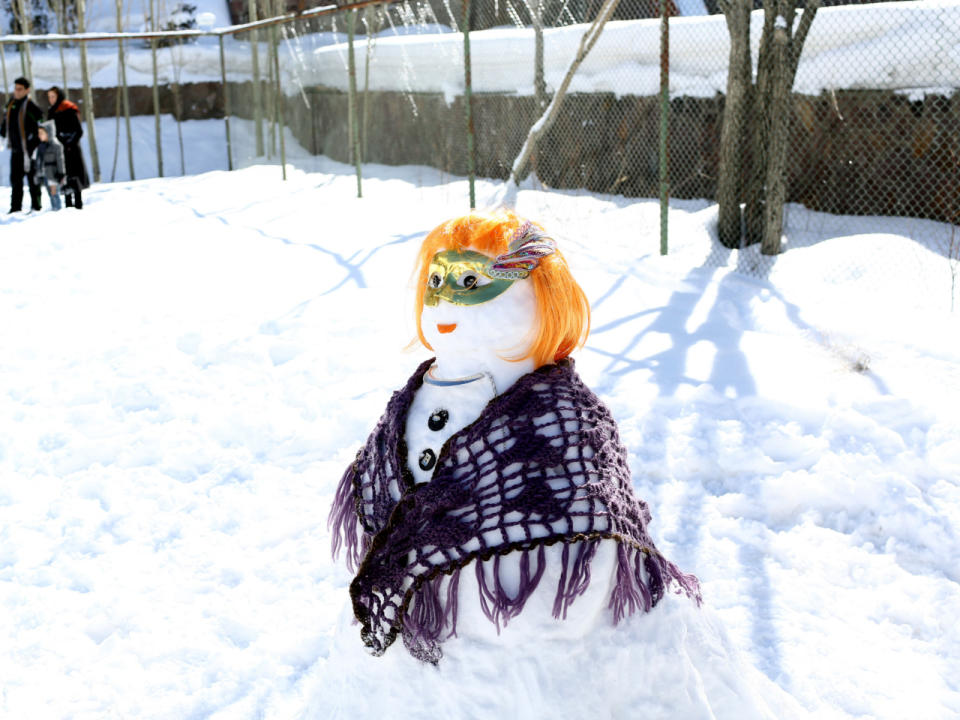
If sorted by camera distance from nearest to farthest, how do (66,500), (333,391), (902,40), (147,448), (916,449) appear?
(916,449)
(66,500)
(147,448)
(333,391)
(902,40)

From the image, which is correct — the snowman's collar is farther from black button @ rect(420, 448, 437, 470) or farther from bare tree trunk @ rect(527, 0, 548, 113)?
bare tree trunk @ rect(527, 0, 548, 113)

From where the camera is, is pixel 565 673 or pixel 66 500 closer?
pixel 565 673

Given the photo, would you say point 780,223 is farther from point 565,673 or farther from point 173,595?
point 565,673

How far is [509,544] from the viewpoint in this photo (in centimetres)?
157

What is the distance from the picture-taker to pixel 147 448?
3.79 m

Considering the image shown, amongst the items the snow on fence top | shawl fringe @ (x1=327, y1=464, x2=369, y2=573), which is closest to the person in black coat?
the snow on fence top

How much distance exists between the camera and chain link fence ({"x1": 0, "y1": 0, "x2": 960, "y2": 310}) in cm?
666

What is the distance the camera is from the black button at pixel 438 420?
5.70 feet

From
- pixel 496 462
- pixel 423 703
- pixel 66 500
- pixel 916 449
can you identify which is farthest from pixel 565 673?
pixel 66 500

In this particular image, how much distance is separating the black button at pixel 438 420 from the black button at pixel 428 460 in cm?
4

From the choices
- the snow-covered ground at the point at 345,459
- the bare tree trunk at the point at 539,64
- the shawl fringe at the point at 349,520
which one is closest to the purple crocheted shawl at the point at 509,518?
the shawl fringe at the point at 349,520

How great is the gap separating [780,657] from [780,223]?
14.1 ft

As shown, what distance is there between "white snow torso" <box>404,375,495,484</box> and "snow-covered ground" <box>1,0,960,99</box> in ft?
20.0

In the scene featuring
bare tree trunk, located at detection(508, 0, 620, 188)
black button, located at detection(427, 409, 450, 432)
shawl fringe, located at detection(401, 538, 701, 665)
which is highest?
bare tree trunk, located at detection(508, 0, 620, 188)
